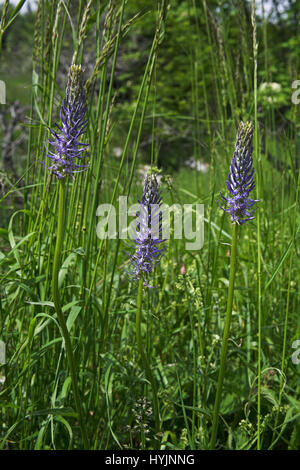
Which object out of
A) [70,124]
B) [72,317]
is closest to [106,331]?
[72,317]

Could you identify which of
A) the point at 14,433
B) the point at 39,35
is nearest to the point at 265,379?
the point at 14,433

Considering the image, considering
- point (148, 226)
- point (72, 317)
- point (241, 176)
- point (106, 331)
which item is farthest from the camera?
point (106, 331)

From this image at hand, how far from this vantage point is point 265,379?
1.40 metres

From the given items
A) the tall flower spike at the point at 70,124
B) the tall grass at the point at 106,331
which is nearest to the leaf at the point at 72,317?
the tall grass at the point at 106,331

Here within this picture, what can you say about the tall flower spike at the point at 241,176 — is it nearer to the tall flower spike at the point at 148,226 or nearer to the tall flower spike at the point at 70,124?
the tall flower spike at the point at 148,226

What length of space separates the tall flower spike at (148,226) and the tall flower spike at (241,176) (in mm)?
154

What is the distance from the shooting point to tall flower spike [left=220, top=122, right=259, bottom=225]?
0.78 m

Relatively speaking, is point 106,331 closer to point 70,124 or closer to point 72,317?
point 72,317

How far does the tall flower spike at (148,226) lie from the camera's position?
90 centimetres

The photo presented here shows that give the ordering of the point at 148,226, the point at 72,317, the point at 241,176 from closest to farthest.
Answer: the point at 241,176, the point at 148,226, the point at 72,317

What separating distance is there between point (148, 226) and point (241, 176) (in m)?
0.22

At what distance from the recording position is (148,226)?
917 millimetres

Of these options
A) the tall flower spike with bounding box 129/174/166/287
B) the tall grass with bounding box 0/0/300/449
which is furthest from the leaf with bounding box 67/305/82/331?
the tall flower spike with bounding box 129/174/166/287
